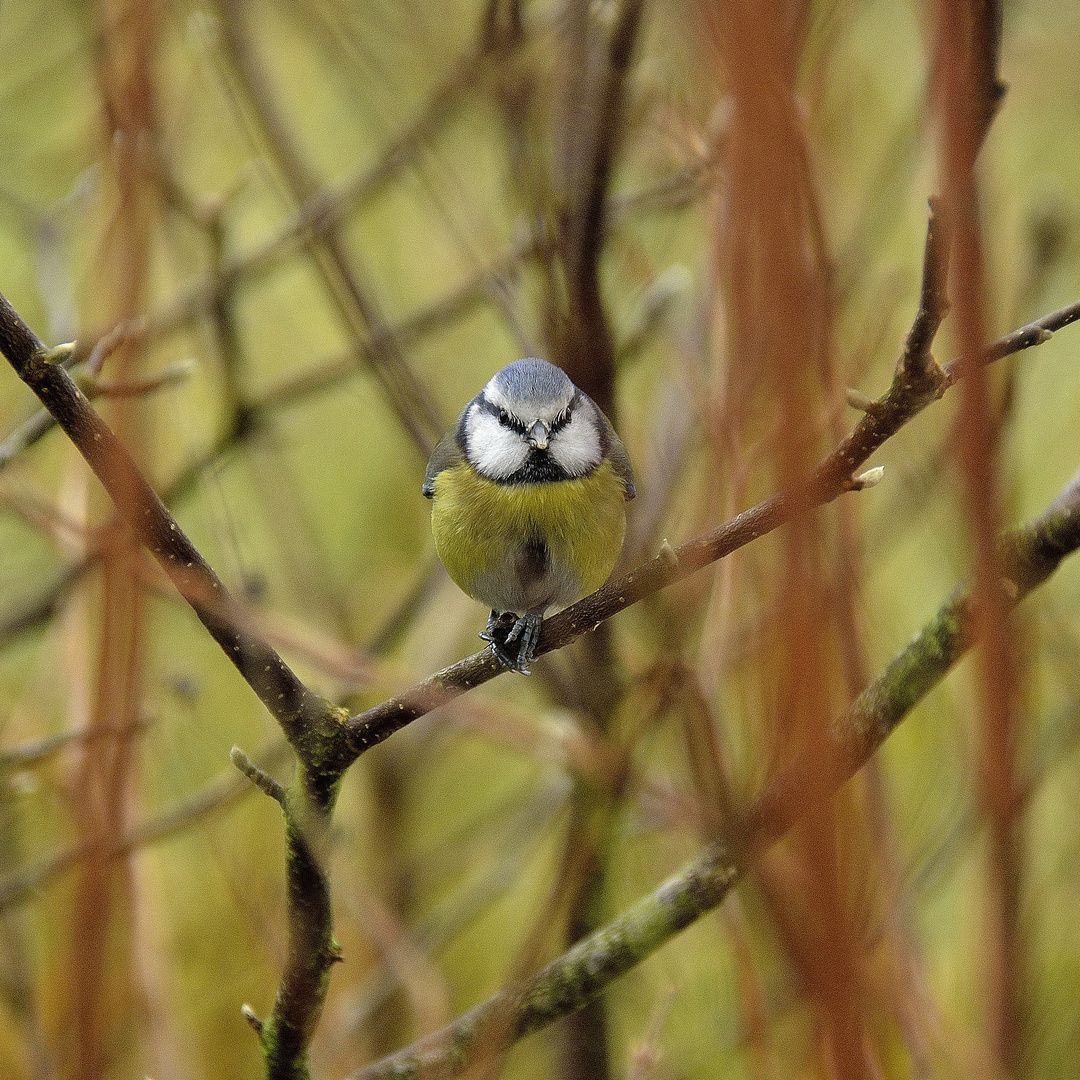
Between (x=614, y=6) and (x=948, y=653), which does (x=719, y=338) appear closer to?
(x=614, y=6)

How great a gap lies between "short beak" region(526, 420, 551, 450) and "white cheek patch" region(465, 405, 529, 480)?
0.05ft

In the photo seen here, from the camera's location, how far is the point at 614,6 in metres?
1.69

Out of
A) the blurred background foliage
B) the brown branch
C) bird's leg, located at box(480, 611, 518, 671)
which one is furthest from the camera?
bird's leg, located at box(480, 611, 518, 671)

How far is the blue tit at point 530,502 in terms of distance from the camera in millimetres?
1555

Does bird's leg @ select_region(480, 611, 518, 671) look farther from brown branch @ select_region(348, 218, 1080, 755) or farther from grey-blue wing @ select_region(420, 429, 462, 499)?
brown branch @ select_region(348, 218, 1080, 755)

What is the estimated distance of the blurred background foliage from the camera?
1216 mm

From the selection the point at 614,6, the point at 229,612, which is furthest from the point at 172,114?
the point at 229,612

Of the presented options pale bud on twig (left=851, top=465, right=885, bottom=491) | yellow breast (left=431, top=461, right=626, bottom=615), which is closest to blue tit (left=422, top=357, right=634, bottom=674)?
yellow breast (left=431, top=461, right=626, bottom=615)

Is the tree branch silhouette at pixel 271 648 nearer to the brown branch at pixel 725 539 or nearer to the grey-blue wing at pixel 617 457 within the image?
the brown branch at pixel 725 539

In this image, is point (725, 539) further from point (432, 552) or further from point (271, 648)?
point (432, 552)

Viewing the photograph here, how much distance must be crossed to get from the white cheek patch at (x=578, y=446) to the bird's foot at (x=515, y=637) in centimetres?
24

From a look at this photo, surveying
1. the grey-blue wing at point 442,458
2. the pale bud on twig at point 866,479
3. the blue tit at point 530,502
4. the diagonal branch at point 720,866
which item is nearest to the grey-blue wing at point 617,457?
the blue tit at point 530,502

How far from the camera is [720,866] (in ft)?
3.61

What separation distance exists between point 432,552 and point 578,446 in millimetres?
866
